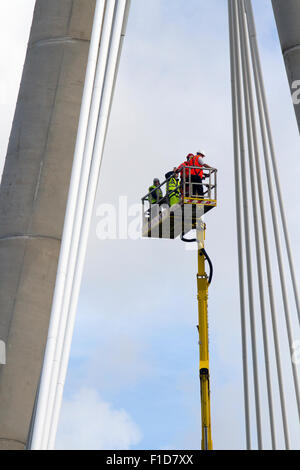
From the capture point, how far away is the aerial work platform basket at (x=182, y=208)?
21422mm

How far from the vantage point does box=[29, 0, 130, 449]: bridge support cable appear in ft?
27.2

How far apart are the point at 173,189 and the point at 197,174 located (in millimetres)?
757

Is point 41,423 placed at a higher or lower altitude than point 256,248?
lower

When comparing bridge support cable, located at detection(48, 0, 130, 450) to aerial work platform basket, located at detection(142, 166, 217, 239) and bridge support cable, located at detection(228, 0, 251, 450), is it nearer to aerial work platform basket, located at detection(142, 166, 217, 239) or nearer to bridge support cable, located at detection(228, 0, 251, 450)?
bridge support cable, located at detection(228, 0, 251, 450)

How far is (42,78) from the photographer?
35.1 feet

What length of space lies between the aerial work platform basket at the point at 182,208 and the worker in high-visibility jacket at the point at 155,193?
3.0 inches

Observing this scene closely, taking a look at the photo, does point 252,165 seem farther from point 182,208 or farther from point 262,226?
point 182,208

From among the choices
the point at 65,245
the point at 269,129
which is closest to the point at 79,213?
the point at 65,245

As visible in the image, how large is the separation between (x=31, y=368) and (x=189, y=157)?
1304 centimetres

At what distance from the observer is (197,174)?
21.9m

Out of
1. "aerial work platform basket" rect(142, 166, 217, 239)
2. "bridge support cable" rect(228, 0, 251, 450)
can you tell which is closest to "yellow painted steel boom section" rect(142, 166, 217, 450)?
Result: "aerial work platform basket" rect(142, 166, 217, 239)

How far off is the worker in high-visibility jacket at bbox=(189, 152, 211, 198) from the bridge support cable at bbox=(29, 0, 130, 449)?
1139 centimetres
